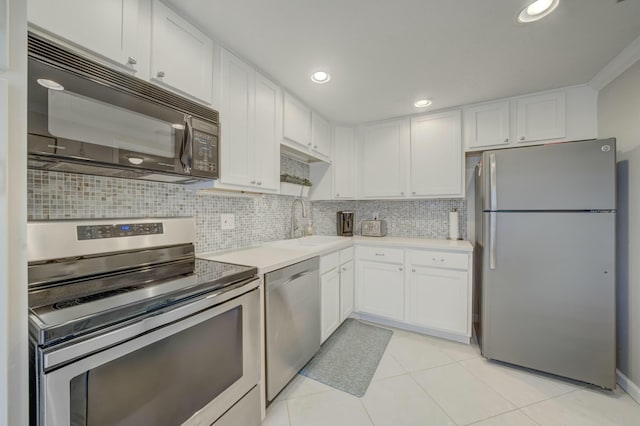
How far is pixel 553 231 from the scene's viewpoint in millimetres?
1755

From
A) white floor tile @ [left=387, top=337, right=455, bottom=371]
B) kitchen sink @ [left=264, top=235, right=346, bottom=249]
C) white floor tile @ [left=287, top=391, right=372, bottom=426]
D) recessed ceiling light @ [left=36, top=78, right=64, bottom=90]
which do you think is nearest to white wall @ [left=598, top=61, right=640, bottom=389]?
white floor tile @ [left=387, top=337, right=455, bottom=371]

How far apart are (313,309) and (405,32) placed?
6.34 ft

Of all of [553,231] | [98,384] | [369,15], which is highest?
[369,15]

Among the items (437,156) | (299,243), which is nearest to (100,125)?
(299,243)

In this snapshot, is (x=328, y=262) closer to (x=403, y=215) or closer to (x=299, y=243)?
(x=299, y=243)

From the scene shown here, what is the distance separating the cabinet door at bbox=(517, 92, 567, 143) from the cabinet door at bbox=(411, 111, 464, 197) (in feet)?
1.65

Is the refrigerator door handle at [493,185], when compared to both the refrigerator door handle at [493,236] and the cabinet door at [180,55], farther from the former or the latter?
the cabinet door at [180,55]

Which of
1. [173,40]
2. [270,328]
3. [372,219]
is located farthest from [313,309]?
[173,40]

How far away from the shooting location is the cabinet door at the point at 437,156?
245 centimetres

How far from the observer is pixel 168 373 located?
3.00 feet

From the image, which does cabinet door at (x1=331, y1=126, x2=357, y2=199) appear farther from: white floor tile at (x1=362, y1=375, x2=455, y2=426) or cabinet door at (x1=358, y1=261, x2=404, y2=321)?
white floor tile at (x1=362, y1=375, x2=455, y2=426)

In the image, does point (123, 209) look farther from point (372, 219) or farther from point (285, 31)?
point (372, 219)

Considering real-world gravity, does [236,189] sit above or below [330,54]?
below

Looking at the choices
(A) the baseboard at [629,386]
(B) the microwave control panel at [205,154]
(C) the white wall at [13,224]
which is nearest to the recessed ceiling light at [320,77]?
(B) the microwave control panel at [205,154]
